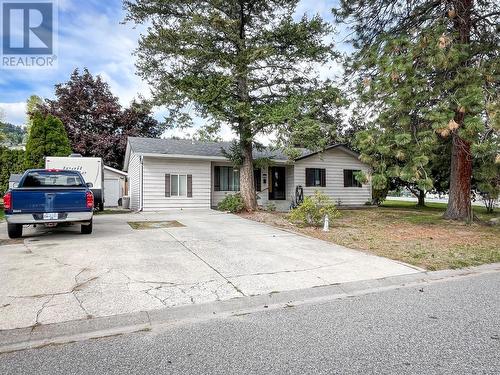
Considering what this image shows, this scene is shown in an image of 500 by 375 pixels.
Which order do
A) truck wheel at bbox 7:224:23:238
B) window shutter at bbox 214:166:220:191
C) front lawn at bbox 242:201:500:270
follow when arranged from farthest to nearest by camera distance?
window shutter at bbox 214:166:220:191, truck wheel at bbox 7:224:23:238, front lawn at bbox 242:201:500:270

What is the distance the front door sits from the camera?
66.8 ft

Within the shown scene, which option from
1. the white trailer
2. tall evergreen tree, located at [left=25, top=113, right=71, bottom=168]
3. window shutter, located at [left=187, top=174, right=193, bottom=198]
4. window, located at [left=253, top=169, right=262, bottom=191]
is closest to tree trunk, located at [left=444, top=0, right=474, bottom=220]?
window, located at [left=253, top=169, right=262, bottom=191]

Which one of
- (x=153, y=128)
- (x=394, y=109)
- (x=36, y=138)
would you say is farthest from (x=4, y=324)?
(x=153, y=128)

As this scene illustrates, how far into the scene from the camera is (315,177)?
67.8 ft

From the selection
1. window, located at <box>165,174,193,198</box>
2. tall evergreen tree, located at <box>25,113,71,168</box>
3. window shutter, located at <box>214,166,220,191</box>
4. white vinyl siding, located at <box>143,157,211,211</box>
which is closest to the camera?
white vinyl siding, located at <box>143,157,211,211</box>

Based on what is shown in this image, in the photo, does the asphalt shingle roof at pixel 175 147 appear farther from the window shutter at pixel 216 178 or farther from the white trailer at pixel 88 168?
the white trailer at pixel 88 168

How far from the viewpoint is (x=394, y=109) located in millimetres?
10195

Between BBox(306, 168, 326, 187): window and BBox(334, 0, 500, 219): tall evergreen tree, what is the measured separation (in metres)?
8.62

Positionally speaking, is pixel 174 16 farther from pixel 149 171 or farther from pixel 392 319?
pixel 392 319

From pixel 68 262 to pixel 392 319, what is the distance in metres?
5.34

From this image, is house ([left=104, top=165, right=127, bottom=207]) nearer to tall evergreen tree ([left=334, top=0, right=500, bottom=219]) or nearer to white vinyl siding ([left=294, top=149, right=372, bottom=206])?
white vinyl siding ([left=294, top=149, right=372, bottom=206])

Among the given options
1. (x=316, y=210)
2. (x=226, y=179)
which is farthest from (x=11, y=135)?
(x=316, y=210)

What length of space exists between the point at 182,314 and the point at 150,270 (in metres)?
1.87
